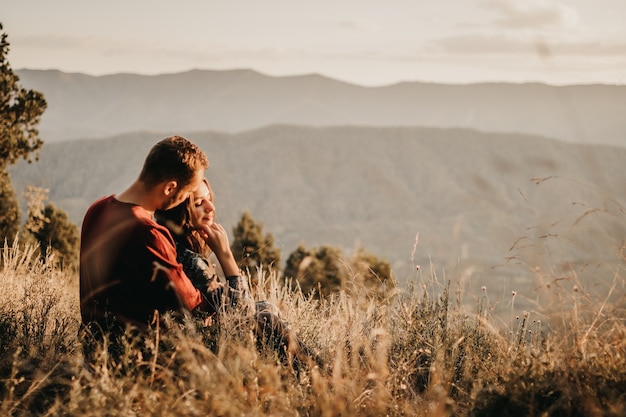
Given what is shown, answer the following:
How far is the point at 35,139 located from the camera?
1136 cm

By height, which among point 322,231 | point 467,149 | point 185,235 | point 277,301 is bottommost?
point 322,231

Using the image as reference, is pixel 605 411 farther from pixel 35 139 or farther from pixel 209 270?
pixel 35 139

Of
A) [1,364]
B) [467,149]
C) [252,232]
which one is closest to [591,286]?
[1,364]

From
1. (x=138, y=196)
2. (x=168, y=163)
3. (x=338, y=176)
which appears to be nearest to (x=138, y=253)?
(x=138, y=196)

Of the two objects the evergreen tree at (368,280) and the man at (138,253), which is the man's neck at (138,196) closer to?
the man at (138,253)

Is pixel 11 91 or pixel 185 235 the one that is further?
pixel 11 91

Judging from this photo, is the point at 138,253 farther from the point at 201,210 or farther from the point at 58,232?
the point at 58,232

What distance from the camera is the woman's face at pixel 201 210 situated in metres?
3.61

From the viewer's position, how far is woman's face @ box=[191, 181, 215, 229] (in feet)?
11.8

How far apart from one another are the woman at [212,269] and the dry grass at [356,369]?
124 millimetres

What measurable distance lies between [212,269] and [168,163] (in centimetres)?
80

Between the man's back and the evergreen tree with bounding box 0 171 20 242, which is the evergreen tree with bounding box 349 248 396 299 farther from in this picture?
the evergreen tree with bounding box 0 171 20 242

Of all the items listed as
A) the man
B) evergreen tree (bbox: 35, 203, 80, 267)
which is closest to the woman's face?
the man

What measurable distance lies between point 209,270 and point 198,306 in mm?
283
